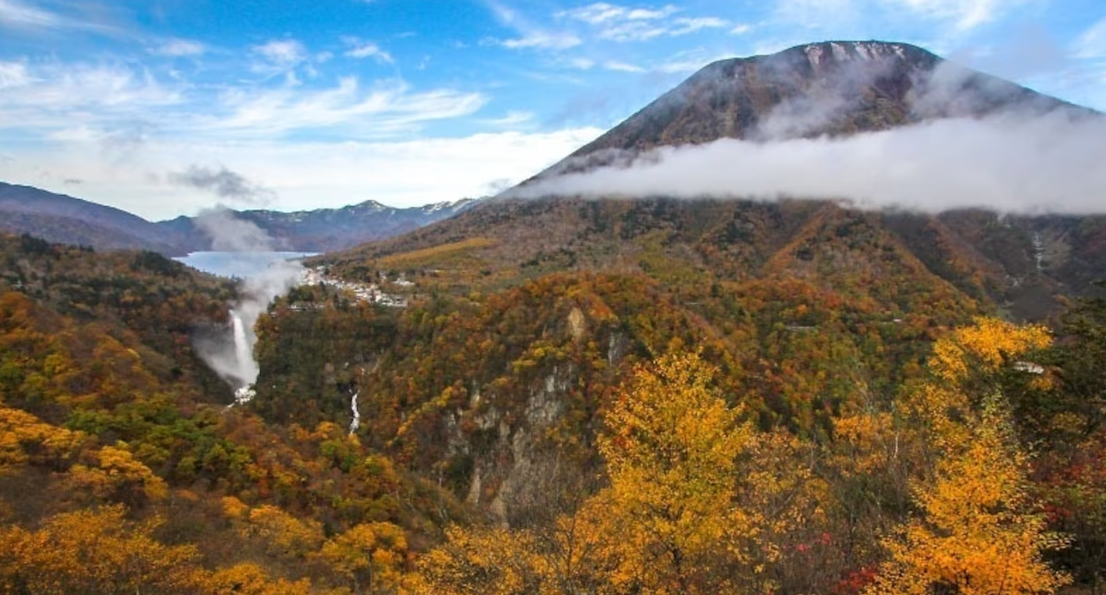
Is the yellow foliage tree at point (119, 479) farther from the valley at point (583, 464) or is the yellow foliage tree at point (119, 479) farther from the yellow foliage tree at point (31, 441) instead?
the yellow foliage tree at point (31, 441)

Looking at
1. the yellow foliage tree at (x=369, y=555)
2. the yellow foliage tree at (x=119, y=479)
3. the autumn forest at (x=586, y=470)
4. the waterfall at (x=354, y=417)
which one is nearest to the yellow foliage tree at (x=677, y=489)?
the autumn forest at (x=586, y=470)

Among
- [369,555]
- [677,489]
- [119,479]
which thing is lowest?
[369,555]

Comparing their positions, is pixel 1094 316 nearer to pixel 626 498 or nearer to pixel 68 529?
pixel 626 498

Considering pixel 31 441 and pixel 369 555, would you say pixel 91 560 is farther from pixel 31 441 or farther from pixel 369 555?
pixel 369 555

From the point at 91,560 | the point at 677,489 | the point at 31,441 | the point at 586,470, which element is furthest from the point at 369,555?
the point at 677,489

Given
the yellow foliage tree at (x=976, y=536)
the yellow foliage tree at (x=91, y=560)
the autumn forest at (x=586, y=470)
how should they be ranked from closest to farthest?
the yellow foliage tree at (x=976, y=536) < the autumn forest at (x=586, y=470) < the yellow foliage tree at (x=91, y=560)

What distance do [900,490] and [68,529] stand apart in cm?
3100

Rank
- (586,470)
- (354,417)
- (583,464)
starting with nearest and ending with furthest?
(586,470), (583,464), (354,417)

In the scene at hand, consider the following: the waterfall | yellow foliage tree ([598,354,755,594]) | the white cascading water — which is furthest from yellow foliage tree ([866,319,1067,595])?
the white cascading water

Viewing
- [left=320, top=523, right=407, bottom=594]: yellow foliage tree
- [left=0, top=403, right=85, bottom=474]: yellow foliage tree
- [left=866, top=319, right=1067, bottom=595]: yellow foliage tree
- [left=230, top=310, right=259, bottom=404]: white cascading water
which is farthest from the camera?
[left=230, top=310, right=259, bottom=404]: white cascading water

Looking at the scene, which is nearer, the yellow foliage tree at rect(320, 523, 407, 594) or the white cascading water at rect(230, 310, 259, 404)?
the yellow foliage tree at rect(320, 523, 407, 594)

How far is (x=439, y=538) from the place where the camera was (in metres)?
38.4

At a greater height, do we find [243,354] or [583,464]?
[243,354]

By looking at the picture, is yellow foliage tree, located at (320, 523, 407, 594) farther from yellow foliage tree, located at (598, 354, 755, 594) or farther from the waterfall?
the waterfall
